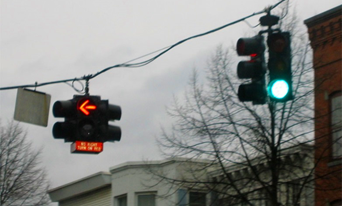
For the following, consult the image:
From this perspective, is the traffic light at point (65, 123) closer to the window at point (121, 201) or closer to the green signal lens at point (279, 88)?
the green signal lens at point (279, 88)

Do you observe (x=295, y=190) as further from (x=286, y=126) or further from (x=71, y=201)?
(x=71, y=201)

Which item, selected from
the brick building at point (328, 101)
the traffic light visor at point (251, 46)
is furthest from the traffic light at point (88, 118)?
the brick building at point (328, 101)

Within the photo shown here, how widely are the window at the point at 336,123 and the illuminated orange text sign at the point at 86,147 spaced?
34.5ft

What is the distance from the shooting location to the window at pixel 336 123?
2131 cm

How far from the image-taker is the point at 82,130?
12102 millimetres

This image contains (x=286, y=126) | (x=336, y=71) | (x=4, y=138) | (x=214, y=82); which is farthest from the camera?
(x=4, y=138)

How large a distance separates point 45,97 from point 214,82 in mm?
8414

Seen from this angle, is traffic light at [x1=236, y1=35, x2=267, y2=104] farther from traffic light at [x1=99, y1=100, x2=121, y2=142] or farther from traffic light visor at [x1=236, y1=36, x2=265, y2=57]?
traffic light at [x1=99, y1=100, x2=121, y2=142]

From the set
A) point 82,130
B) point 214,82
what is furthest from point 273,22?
point 214,82

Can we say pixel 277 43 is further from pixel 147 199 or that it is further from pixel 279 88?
pixel 147 199

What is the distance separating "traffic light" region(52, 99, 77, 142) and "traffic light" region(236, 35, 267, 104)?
349 centimetres

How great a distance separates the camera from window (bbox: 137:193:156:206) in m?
31.1

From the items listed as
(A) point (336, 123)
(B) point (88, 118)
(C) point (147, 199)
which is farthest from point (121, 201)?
(B) point (88, 118)

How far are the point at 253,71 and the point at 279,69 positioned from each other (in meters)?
0.38
